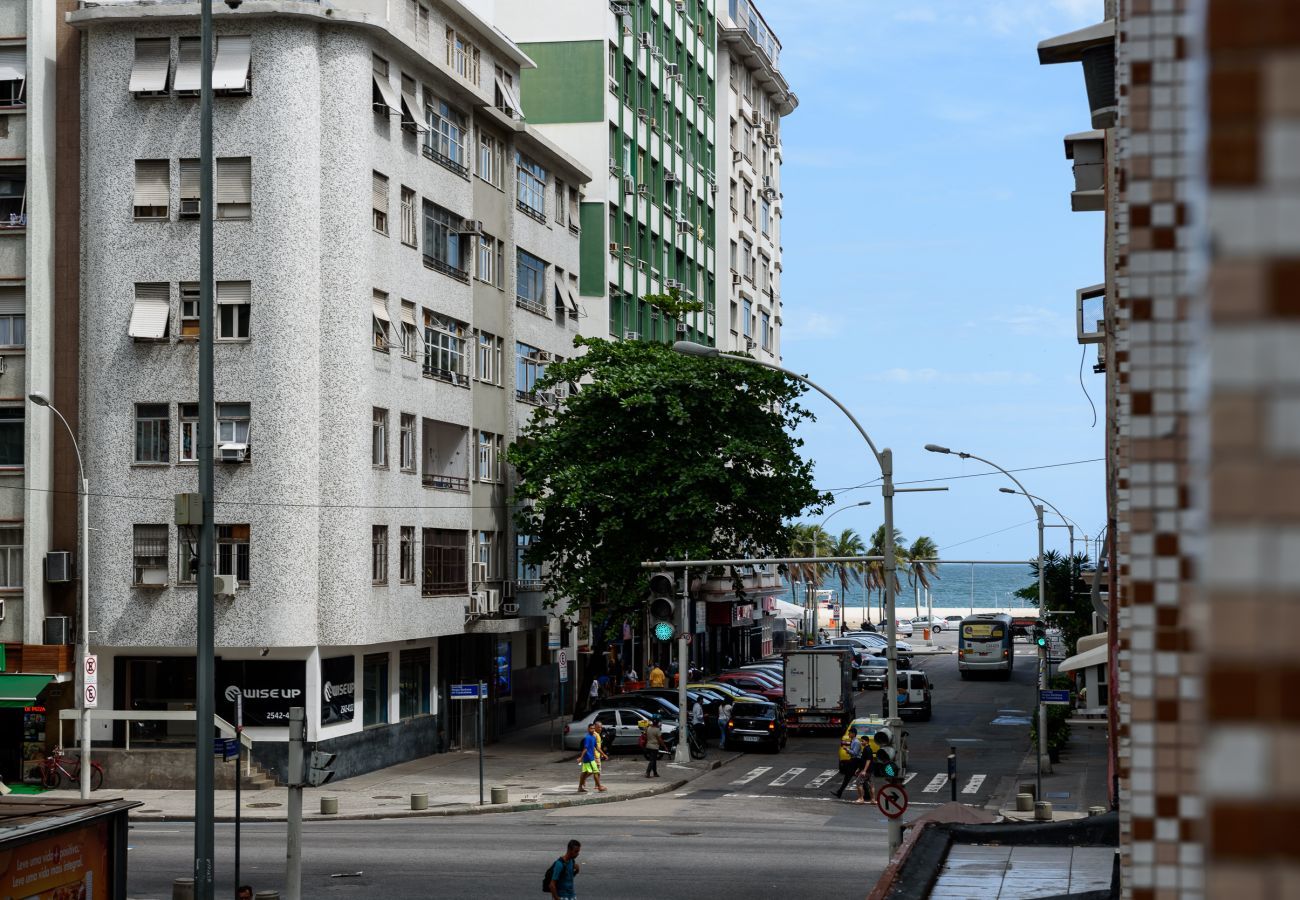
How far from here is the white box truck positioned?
52.7 meters

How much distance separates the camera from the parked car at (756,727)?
4953 centimetres

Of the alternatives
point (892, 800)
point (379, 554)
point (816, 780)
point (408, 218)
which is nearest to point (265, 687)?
point (379, 554)

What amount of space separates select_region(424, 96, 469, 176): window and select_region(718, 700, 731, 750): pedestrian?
745 inches

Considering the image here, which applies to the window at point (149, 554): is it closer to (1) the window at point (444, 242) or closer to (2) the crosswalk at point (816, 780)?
(1) the window at point (444, 242)

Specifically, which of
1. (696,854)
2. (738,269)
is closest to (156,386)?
(696,854)

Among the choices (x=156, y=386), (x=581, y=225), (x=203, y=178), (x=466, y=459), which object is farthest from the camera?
(x=581, y=225)

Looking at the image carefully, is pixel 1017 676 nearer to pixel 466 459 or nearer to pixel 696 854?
pixel 466 459

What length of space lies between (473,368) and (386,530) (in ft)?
27.2

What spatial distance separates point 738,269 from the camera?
86875 mm

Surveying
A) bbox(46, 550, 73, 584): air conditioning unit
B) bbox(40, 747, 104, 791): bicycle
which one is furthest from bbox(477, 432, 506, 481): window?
bbox(40, 747, 104, 791): bicycle

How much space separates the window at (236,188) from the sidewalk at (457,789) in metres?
14.1

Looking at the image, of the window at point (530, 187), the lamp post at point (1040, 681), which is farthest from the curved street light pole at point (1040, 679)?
the window at point (530, 187)

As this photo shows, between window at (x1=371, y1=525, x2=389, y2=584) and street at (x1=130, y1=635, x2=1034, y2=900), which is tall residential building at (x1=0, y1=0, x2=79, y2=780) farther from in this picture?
street at (x1=130, y1=635, x2=1034, y2=900)

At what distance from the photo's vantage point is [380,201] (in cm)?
4378
